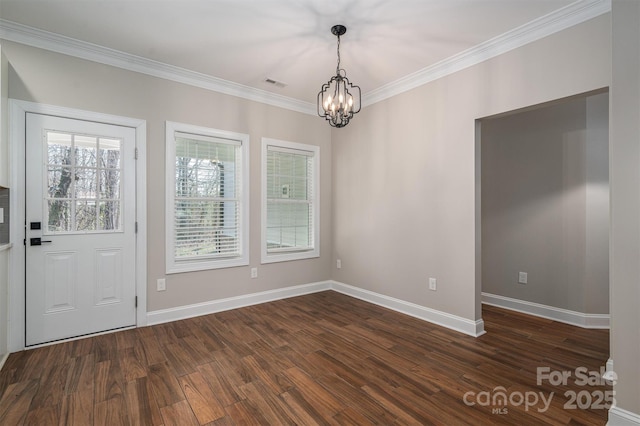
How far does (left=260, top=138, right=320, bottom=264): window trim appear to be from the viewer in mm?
4145

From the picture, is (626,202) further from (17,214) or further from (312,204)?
(17,214)

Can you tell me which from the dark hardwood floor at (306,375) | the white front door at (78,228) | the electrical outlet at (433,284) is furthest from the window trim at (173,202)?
the electrical outlet at (433,284)

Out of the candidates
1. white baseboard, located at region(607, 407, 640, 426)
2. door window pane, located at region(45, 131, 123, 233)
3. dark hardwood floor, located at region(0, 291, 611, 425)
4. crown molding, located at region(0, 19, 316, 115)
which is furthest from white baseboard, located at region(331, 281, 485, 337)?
door window pane, located at region(45, 131, 123, 233)

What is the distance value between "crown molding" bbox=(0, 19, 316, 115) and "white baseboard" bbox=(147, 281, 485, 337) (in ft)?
8.57

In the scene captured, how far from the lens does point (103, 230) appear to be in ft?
10.1

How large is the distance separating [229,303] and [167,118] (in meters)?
2.31

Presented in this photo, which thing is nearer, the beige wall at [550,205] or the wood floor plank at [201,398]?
A: the wood floor plank at [201,398]

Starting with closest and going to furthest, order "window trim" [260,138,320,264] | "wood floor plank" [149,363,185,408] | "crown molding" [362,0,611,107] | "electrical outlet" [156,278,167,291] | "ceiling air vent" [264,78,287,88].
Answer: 1. "wood floor plank" [149,363,185,408]
2. "crown molding" [362,0,611,107]
3. "electrical outlet" [156,278,167,291]
4. "ceiling air vent" [264,78,287,88]
5. "window trim" [260,138,320,264]

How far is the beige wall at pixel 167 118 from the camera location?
282cm

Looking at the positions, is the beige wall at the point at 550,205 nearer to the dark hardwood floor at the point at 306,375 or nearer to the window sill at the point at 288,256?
the dark hardwood floor at the point at 306,375

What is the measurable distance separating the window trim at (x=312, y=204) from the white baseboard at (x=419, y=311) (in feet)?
2.46

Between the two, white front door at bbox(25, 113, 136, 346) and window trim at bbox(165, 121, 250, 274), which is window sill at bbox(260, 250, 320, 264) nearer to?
window trim at bbox(165, 121, 250, 274)

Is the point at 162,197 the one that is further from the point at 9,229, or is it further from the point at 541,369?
the point at 541,369

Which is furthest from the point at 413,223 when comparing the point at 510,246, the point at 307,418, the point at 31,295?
the point at 31,295
